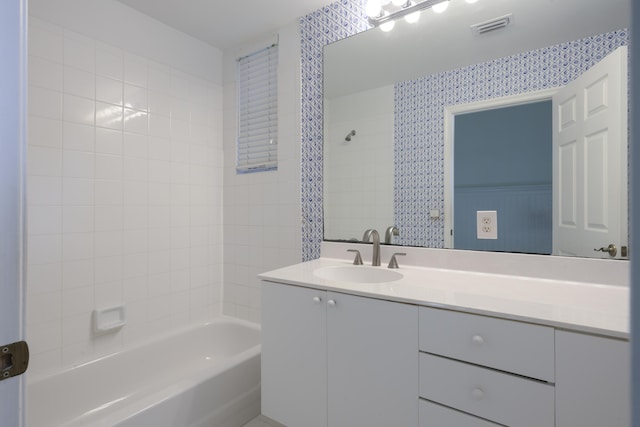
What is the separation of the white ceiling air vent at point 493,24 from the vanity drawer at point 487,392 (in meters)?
1.41

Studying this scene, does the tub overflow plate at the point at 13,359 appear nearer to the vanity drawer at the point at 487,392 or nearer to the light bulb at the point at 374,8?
the vanity drawer at the point at 487,392

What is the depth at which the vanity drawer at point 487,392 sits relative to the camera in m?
0.92

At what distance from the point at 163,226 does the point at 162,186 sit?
0.25 meters

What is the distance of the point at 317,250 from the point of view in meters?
2.02

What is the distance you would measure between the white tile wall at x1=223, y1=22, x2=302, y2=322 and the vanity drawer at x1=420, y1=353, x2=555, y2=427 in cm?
116

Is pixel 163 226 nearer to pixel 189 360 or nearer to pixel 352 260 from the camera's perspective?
pixel 189 360

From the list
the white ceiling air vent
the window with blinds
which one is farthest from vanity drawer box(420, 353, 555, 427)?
the window with blinds

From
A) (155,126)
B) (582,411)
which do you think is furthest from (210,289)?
(582,411)

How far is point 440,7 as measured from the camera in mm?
1625

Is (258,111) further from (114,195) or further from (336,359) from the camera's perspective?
(336,359)

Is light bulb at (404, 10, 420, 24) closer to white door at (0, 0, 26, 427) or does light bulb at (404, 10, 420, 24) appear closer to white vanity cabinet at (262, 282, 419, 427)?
white vanity cabinet at (262, 282, 419, 427)

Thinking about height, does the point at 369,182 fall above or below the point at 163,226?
above

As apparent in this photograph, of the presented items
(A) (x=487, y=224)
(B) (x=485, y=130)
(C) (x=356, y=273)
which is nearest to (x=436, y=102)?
(B) (x=485, y=130)

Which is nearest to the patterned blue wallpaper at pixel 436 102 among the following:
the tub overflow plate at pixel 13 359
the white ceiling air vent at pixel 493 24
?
the white ceiling air vent at pixel 493 24
